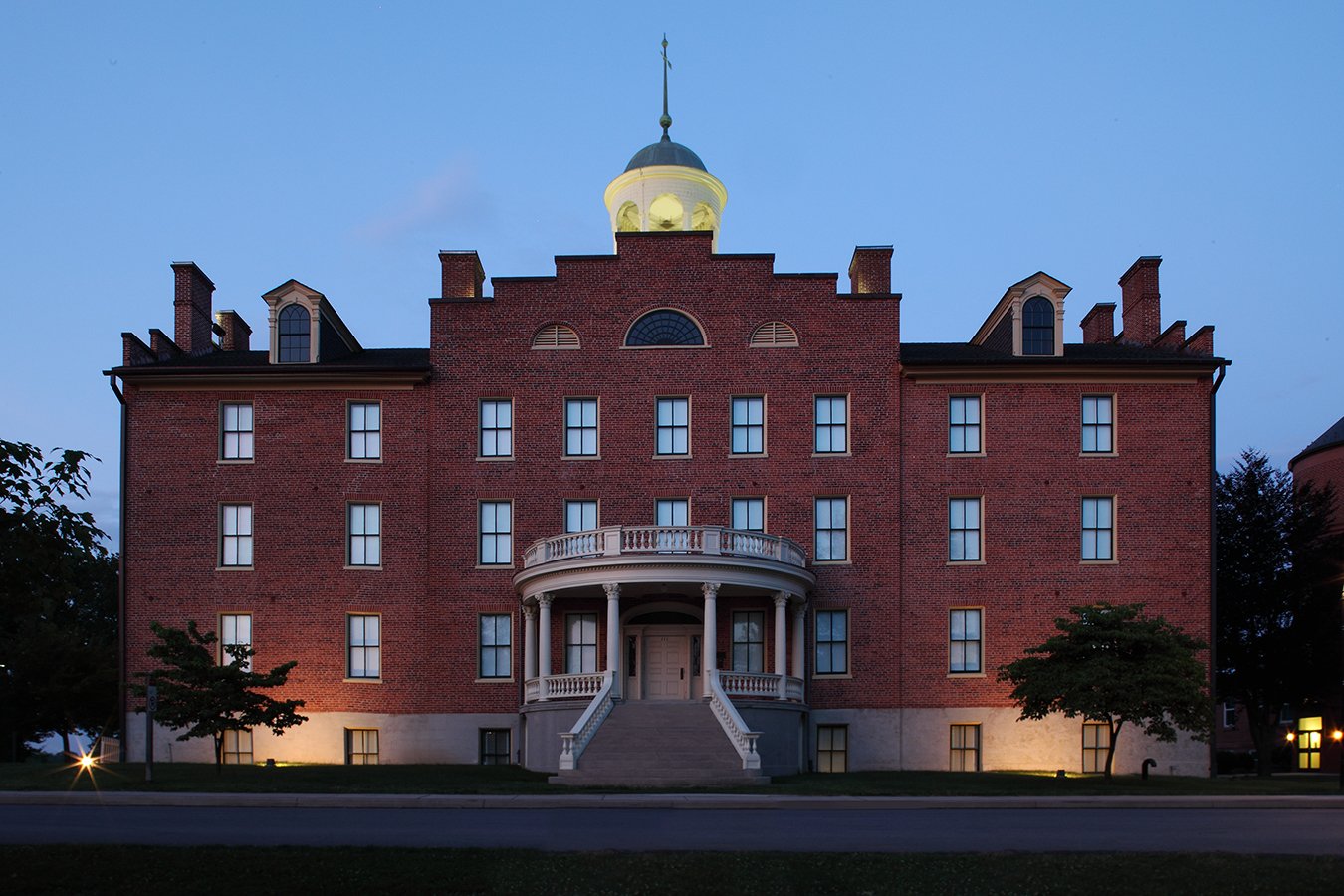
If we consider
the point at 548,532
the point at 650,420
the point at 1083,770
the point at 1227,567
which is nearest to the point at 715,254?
the point at 650,420

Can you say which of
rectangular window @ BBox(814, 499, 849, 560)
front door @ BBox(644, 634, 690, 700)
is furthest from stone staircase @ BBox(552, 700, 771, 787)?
rectangular window @ BBox(814, 499, 849, 560)

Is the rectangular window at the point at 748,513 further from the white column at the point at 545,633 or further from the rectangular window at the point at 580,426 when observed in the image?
the white column at the point at 545,633

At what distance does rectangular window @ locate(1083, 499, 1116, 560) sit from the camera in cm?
3650

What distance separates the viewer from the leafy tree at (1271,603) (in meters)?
46.5

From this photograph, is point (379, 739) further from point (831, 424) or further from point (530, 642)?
point (831, 424)

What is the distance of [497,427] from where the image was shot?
3744 centimetres

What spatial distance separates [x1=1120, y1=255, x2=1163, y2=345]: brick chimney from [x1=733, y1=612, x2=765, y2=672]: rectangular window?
15.3 metres

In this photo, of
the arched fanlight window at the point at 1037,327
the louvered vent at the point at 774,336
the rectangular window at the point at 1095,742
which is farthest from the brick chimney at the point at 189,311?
the rectangular window at the point at 1095,742

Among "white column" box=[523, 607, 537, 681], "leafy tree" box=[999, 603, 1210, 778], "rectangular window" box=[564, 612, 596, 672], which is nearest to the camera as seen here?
"leafy tree" box=[999, 603, 1210, 778]

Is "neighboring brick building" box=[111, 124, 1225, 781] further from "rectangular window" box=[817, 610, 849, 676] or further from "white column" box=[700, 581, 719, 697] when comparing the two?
"white column" box=[700, 581, 719, 697]

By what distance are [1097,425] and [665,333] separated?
516 inches

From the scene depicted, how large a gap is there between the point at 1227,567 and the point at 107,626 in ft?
187

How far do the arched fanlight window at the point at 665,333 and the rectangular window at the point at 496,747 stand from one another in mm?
12042

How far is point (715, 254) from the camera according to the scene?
37.8 m
